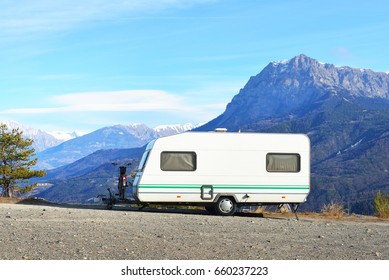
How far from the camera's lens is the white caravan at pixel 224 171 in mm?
21578

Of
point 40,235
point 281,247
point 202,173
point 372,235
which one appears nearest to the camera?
point 281,247

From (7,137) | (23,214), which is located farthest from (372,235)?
(7,137)

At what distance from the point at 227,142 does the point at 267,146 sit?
1530 millimetres

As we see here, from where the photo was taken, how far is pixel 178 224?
1711 centimetres

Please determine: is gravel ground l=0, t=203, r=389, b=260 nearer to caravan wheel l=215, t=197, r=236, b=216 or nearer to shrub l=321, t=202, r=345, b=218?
caravan wheel l=215, t=197, r=236, b=216

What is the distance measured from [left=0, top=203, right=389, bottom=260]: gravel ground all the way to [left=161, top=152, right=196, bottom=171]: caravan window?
111 inches

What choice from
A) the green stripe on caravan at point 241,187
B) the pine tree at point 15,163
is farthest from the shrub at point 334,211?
the pine tree at point 15,163

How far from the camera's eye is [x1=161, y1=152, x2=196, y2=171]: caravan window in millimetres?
21641

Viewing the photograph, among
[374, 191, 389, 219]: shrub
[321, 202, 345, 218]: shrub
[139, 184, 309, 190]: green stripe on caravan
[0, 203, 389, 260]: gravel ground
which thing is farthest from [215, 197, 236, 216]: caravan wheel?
[374, 191, 389, 219]: shrub

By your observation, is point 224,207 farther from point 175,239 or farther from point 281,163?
point 175,239

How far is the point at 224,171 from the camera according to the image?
2188cm

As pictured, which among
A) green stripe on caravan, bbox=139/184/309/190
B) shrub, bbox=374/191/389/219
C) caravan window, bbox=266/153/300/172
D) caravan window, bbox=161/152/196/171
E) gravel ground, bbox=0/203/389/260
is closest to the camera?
gravel ground, bbox=0/203/389/260

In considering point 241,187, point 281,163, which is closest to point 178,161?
point 241,187
